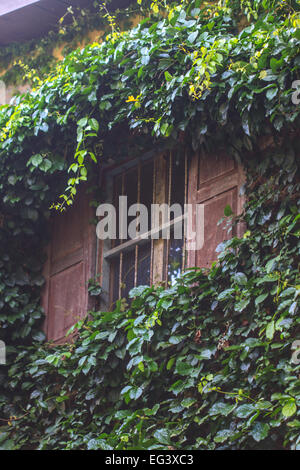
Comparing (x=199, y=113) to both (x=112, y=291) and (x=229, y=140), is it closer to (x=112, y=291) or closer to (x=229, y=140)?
(x=229, y=140)

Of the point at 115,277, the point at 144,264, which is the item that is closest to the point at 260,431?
the point at 144,264

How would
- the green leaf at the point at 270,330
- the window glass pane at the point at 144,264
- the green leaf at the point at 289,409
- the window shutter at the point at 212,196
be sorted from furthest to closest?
the window glass pane at the point at 144,264
the window shutter at the point at 212,196
the green leaf at the point at 270,330
the green leaf at the point at 289,409

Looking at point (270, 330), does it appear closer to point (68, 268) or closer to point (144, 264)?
point (144, 264)

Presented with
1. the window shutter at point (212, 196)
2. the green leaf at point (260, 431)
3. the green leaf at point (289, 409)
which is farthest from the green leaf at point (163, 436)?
the window shutter at point (212, 196)

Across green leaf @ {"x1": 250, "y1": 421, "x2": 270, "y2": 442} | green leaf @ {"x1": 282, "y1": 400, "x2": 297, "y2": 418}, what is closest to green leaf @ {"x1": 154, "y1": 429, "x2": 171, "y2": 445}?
green leaf @ {"x1": 250, "y1": 421, "x2": 270, "y2": 442}

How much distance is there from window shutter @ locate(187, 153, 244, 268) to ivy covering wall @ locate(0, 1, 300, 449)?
0.13 meters

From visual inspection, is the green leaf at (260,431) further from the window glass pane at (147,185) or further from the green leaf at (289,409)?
the window glass pane at (147,185)

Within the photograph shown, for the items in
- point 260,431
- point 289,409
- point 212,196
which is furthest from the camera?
point 212,196

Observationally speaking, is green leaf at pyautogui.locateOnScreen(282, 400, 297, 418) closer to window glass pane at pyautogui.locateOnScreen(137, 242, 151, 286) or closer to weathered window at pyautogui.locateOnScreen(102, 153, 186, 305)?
weathered window at pyautogui.locateOnScreen(102, 153, 186, 305)

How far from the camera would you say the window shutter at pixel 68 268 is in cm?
662

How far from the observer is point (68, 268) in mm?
6805

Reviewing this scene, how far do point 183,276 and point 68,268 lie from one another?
149cm

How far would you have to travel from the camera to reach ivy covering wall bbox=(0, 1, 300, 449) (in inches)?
201

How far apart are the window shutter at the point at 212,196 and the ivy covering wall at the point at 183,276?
128mm
